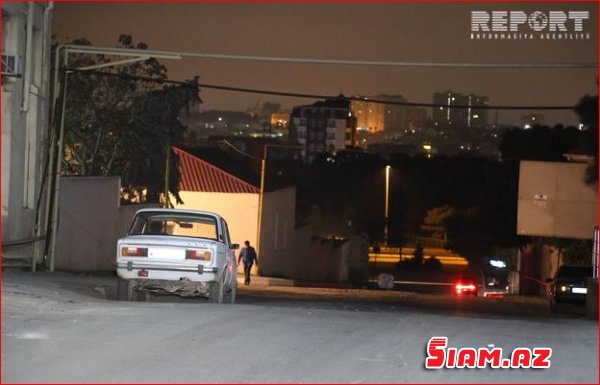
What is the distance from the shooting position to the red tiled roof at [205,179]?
41938 mm

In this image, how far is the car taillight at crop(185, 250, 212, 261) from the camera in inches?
580

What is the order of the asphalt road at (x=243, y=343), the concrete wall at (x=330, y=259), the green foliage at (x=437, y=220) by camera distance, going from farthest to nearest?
the green foliage at (x=437, y=220)
the concrete wall at (x=330, y=259)
the asphalt road at (x=243, y=343)

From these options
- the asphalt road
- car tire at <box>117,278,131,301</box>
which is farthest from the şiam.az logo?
car tire at <box>117,278,131,301</box>

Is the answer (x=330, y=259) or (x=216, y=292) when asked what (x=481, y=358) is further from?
(x=330, y=259)

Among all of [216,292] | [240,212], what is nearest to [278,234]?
[240,212]

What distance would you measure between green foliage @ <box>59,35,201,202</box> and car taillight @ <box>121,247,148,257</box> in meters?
18.8

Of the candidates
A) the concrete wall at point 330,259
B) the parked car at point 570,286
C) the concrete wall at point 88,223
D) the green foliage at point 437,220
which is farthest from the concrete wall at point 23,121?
the green foliage at point 437,220

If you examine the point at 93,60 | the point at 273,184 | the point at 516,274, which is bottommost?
the point at 516,274

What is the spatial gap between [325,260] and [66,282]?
37.0m

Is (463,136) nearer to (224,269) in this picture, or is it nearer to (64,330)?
(224,269)

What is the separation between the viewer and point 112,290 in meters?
18.9

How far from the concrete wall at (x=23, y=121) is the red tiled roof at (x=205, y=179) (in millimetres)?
20101

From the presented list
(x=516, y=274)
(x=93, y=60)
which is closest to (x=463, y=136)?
(x=516, y=274)

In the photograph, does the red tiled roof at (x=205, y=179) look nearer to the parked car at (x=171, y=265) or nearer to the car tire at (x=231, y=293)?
the car tire at (x=231, y=293)
